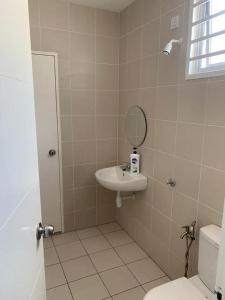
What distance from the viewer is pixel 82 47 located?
2350 mm

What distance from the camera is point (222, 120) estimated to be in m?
1.39

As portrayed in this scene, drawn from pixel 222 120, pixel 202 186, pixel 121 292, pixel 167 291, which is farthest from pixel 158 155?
pixel 121 292

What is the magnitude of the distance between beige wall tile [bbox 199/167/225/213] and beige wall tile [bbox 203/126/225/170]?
0.18ft

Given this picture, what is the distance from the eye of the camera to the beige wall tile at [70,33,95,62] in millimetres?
2312

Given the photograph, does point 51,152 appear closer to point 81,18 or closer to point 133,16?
point 81,18

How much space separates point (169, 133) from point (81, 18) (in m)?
1.53

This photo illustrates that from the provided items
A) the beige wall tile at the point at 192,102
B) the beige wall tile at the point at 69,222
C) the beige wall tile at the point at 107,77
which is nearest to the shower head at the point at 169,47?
the beige wall tile at the point at 192,102

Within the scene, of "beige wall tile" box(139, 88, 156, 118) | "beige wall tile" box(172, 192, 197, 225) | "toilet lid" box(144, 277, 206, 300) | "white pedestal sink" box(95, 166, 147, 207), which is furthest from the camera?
"white pedestal sink" box(95, 166, 147, 207)

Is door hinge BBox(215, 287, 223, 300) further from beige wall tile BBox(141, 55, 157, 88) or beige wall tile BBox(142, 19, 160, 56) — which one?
beige wall tile BBox(142, 19, 160, 56)

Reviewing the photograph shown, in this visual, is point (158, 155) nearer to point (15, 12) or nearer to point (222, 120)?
point (222, 120)

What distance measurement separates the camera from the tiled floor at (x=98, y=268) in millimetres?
1833

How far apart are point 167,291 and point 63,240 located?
4.91 feet

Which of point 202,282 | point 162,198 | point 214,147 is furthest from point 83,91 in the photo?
point 202,282

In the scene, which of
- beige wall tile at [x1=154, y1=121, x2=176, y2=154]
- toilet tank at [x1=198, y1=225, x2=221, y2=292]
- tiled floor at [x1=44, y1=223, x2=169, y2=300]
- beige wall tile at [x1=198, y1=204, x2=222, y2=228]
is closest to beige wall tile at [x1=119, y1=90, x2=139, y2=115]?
beige wall tile at [x1=154, y1=121, x2=176, y2=154]
